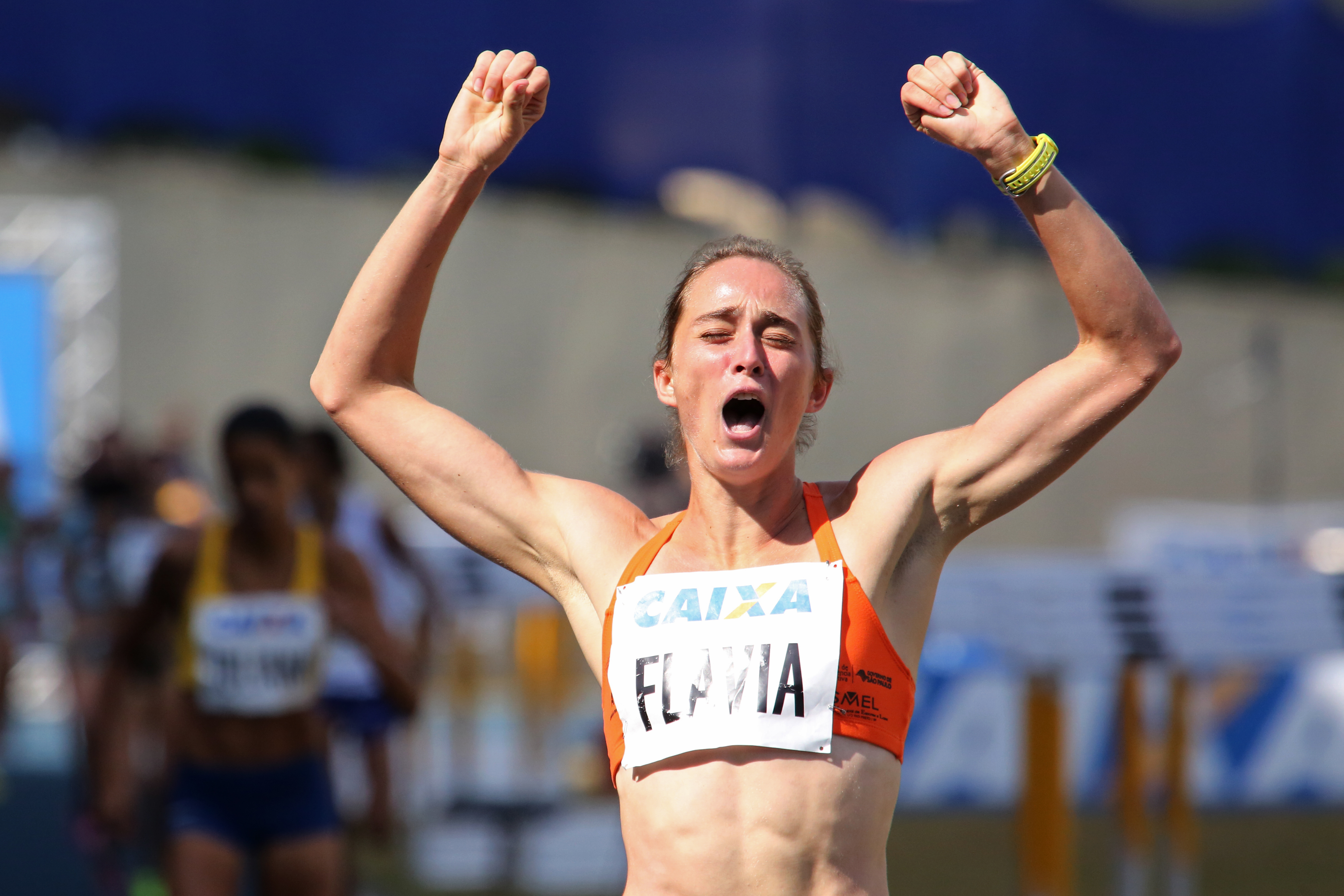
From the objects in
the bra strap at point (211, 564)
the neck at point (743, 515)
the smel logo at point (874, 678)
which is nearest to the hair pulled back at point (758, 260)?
the neck at point (743, 515)

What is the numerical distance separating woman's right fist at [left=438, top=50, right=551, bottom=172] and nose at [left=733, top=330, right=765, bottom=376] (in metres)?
0.50

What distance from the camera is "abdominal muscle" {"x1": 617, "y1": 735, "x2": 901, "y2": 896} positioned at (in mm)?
2078

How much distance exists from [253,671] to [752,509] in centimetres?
252

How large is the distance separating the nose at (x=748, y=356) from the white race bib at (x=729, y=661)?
1.05 ft

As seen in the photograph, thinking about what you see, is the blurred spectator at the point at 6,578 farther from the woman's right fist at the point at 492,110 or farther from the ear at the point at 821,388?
the ear at the point at 821,388

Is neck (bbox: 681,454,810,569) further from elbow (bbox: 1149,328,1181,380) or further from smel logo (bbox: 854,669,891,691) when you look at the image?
elbow (bbox: 1149,328,1181,380)

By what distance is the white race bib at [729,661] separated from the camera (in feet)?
6.90

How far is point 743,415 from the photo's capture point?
2213 mm

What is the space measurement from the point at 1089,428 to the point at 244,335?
1496 cm

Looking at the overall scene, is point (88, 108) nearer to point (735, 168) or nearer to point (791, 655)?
point (735, 168)

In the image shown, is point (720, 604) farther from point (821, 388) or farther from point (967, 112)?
point (967, 112)

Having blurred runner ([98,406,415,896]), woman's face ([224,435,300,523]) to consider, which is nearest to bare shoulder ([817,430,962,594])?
blurred runner ([98,406,415,896])

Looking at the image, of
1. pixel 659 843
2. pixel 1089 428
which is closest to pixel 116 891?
pixel 659 843

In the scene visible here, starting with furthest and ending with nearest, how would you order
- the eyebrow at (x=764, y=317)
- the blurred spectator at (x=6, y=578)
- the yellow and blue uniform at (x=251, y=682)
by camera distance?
the blurred spectator at (x=6, y=578)
the yellow and blue uniform at (x=251, y=682)
the eyebrow at (x=764, y=317)
